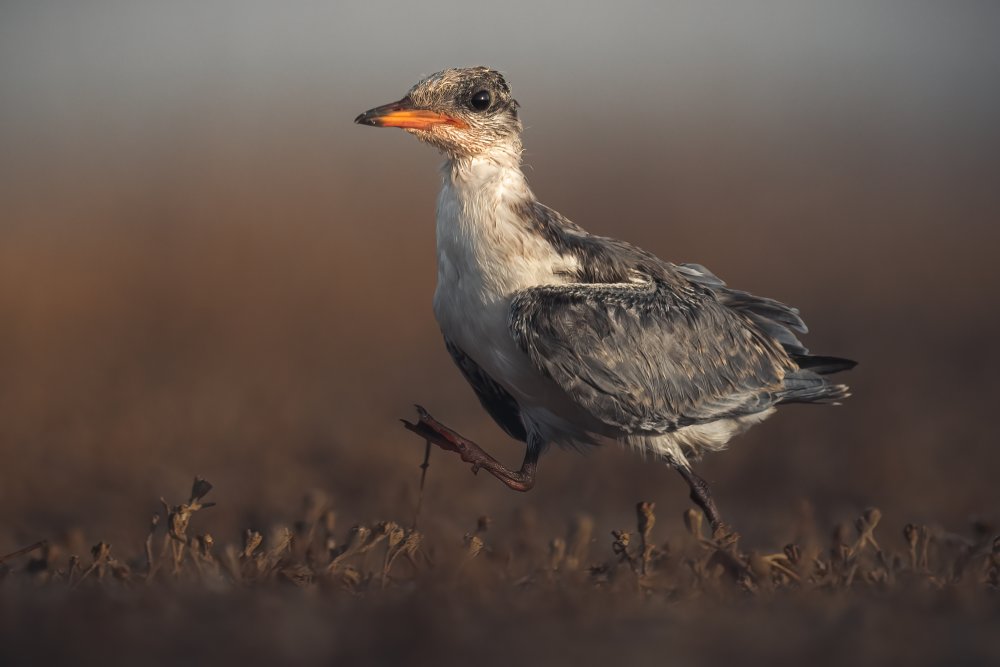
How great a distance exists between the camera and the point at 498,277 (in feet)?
20.6

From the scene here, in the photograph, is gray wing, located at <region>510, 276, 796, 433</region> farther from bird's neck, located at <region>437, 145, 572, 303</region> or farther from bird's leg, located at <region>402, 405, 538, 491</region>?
bird's leg, located at <region>402, 405, 538, 491</region>

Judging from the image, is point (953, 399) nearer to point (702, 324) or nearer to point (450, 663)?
point (702, 324)

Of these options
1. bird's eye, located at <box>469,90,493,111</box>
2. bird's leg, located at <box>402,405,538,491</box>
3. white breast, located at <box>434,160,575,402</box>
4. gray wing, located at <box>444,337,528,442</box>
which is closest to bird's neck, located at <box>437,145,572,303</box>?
white breast, located at <box>434,160,575,402</box>

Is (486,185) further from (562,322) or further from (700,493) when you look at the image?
(700,493)

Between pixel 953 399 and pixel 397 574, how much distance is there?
312 inches

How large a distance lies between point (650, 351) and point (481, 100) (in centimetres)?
153

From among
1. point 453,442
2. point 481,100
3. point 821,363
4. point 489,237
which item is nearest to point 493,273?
point 489,237

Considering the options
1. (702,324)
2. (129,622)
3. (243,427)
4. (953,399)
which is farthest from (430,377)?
(129,622)

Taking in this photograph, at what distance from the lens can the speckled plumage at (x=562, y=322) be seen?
6.24 metres

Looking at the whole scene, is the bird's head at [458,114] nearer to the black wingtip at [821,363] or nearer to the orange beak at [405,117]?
the orange beak at [405,117]

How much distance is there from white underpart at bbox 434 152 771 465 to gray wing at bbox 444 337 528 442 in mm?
185

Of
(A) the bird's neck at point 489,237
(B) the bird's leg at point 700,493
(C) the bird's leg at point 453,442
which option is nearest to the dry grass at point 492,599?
(C) the bird's leg at point 453,442

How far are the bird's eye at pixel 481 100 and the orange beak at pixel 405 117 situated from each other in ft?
0.47

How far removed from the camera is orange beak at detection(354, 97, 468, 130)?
6395 mm
